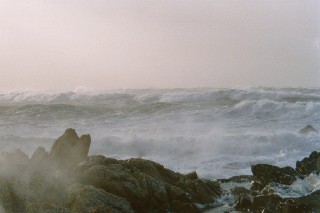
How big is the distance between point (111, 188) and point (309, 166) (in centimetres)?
723

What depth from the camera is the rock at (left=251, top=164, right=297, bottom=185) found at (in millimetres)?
13406

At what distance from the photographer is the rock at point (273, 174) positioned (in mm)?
13406

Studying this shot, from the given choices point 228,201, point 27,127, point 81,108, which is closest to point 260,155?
point 228,201

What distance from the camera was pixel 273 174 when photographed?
13.7m

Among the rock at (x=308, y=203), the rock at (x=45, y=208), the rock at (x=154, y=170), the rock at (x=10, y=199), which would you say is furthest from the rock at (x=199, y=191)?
the rock at (x=10, y=199)

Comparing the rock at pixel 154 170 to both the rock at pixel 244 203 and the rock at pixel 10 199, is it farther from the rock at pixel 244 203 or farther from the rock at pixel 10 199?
the rock at pixel 10 199

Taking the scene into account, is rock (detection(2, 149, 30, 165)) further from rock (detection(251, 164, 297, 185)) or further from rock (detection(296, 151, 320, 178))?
rock (detection(296, 151, 320, 178))

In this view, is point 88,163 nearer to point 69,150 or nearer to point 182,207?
point 69,150

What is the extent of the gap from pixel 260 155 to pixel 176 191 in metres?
10.0

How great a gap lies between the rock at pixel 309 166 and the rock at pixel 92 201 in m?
6.73

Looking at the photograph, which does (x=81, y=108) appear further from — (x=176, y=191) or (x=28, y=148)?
(x=176, y=191)

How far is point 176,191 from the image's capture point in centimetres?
1128

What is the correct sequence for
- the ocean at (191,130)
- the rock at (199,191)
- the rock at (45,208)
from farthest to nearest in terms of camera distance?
the ocean at (191,130)
the rock at (199,191)
the rock at (45,208)

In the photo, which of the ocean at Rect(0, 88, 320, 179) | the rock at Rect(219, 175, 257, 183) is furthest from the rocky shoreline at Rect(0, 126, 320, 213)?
the ocean at Rect(0, 88, 320, 179)
